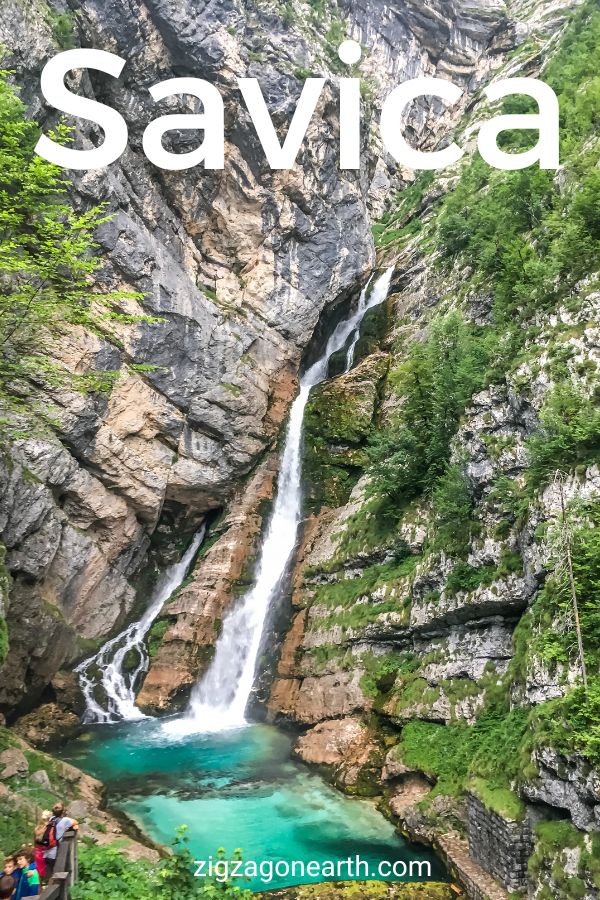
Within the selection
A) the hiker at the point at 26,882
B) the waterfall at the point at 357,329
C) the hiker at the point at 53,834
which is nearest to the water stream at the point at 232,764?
the hiker at the point at 53,834

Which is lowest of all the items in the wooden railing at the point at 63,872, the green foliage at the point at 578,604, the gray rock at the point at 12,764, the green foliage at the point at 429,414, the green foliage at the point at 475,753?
the gray rock at the point at 12,764

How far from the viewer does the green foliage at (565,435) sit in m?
13.6

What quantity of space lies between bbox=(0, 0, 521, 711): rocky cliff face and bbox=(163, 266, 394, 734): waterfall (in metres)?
1.16

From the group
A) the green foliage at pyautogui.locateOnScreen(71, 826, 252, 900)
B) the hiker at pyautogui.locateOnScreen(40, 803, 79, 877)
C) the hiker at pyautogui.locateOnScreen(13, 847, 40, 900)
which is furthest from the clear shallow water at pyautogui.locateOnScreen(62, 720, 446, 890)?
the hiker at pyautogui.locateOnScreen(13, 847, 40, 900)

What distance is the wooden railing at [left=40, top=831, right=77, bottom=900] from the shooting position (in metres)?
6.65

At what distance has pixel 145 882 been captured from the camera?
29.0ft

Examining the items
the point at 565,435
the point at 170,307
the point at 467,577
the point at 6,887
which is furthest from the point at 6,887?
the point at 170,307

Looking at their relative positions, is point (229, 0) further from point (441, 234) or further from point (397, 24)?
point (397, 24)

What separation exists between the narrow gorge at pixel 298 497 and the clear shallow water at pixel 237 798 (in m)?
0.11

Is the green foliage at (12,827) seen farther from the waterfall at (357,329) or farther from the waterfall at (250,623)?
the waterfall at (357,329)

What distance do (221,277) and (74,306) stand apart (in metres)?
21.9

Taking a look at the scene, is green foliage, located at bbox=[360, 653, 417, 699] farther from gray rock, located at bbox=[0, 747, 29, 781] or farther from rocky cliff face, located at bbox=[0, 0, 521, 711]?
gray rock, located at bbox=[0, 747, 29, 781]

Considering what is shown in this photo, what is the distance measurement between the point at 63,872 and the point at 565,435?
12.6 metres

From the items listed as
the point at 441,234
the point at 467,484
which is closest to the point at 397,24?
the point at 441,234
